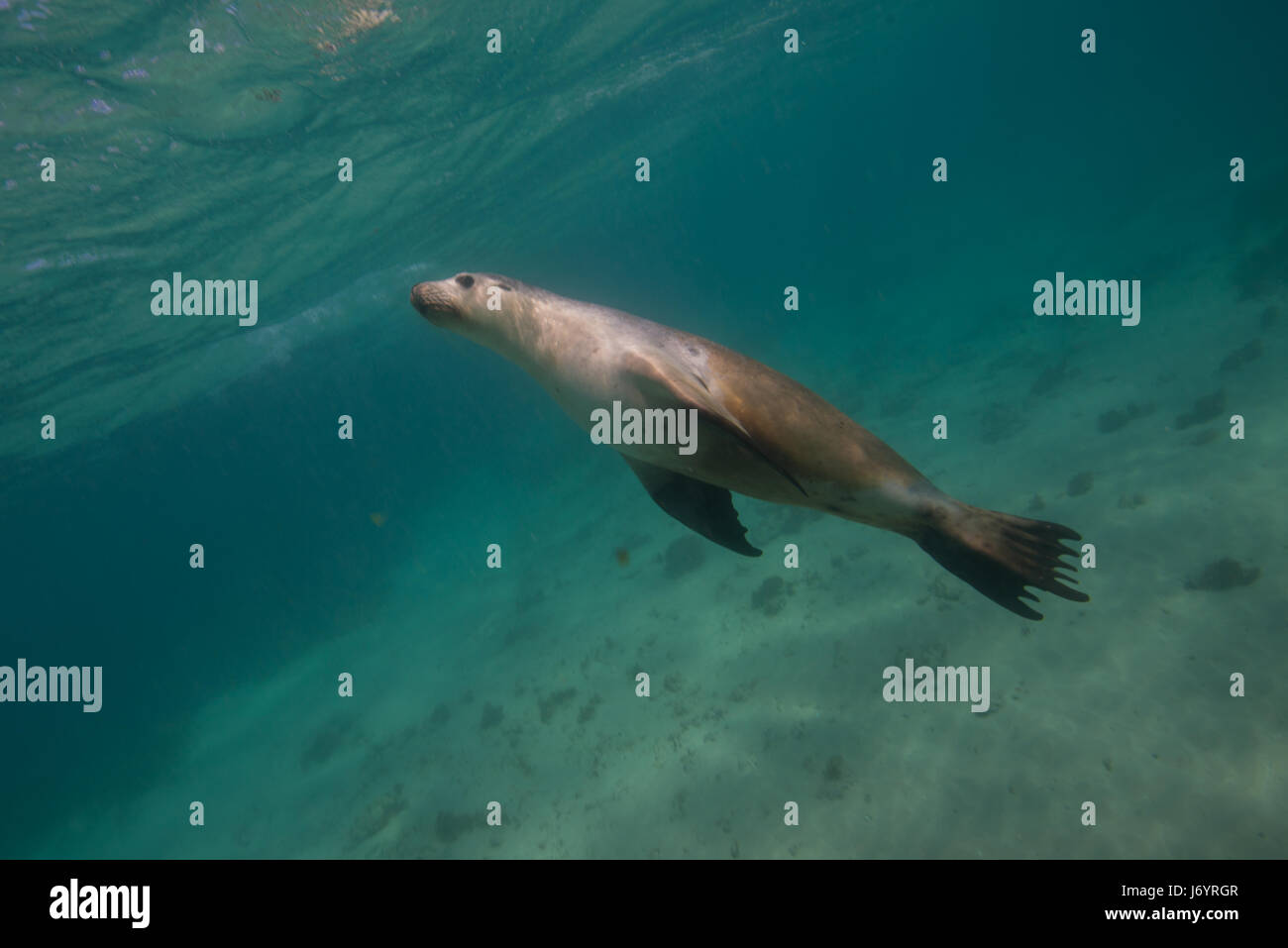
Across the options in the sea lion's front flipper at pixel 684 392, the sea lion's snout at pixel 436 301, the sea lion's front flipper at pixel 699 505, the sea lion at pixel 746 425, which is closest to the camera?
the sea lion's front flipper at pixel 684 392

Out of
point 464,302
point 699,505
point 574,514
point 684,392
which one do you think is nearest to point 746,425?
point 684,392

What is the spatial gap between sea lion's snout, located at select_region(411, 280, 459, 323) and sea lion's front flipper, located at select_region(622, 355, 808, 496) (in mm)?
925

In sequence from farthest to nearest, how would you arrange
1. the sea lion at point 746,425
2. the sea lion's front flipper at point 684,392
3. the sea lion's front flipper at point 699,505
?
the sea lion's front flipper at point 699,505 < the sea lion at point 746,425 < the sea lion's front flipper at point 684,392

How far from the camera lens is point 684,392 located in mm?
2514

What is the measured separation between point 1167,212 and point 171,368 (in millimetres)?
42653

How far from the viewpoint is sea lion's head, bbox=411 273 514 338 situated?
2.96m

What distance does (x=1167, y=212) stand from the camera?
29.3m

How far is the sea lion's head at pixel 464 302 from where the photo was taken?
9.70 feet

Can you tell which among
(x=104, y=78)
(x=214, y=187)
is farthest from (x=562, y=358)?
(x=214, y=187)

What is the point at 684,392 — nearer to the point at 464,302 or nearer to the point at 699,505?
the point at 699,505

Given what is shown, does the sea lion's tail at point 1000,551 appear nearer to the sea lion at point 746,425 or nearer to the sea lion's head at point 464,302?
the sea lion at point 746,425

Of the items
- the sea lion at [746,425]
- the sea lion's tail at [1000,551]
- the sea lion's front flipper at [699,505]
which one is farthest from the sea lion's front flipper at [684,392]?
the sea lion's tail at [1000,551]

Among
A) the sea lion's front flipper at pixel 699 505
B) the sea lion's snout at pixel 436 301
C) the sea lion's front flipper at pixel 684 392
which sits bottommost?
the sea lion's front flipper at pixel 699 505

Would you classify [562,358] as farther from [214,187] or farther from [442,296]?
[214,187]
